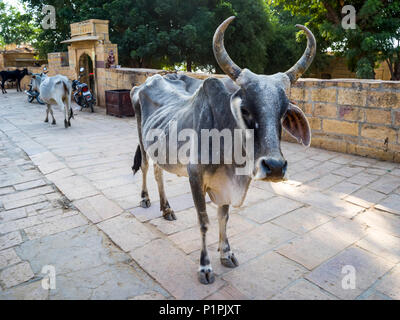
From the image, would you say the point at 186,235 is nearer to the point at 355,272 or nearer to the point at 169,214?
the point at 169,214

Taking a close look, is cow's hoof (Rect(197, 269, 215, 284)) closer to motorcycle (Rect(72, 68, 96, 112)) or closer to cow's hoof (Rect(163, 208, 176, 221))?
cow's hoof (Rect(163, 208, 176, 221))

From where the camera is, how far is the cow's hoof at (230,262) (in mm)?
2689

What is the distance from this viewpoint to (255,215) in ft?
11.8

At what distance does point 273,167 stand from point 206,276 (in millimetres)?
1152

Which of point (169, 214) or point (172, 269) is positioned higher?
point (169, 214)

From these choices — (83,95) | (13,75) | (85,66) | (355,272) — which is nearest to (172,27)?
(85,66)

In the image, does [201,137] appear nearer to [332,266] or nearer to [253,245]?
[253,245]

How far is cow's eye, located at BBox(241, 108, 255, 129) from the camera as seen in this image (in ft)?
6.14

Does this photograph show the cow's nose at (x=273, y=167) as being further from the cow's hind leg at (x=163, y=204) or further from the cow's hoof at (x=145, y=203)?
the cow's hoof at (x=145, y=203)

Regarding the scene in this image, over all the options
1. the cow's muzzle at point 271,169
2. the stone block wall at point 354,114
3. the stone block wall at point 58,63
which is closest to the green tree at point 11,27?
the stone block wall at point 58,63

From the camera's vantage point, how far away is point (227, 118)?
7.16 feet

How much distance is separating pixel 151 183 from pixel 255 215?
163 cm

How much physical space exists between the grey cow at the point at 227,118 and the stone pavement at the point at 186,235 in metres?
0.30
